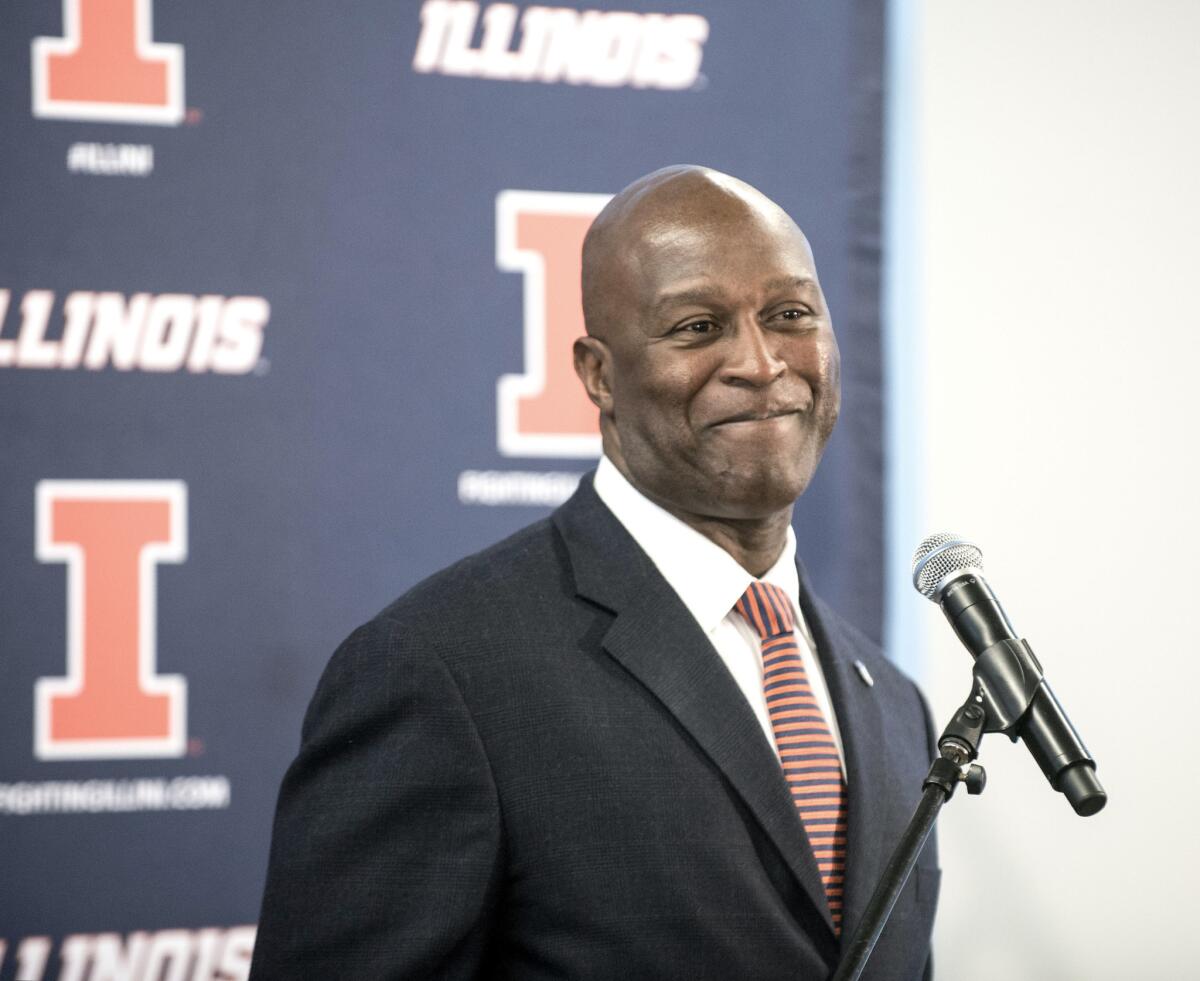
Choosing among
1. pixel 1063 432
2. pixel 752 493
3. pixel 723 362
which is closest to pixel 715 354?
pixel 723 362

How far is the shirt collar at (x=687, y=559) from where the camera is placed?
1436 millimetres

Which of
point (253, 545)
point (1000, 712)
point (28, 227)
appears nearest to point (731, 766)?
point (1000, 712)

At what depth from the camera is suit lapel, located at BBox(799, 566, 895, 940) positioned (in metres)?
1.35

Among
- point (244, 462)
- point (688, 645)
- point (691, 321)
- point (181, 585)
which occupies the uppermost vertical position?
point (691, 321)

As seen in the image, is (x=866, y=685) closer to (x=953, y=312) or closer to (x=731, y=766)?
(x=731, y=766)

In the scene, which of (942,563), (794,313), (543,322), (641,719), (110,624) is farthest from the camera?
(543,322)

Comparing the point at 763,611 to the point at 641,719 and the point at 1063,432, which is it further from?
the point at 1063,432

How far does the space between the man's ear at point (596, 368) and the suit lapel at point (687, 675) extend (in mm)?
146

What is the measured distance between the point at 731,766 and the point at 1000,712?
12.2 inches

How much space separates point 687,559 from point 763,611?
0.10 meters

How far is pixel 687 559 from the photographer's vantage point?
1.45m

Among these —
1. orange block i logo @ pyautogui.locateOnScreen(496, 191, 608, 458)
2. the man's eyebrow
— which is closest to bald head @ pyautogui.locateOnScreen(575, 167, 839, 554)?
the man's eyebrow

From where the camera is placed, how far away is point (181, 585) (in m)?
2.13

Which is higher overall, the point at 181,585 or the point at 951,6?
the point at 951,6
